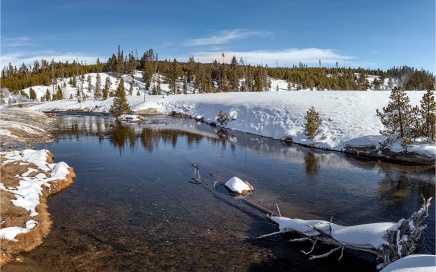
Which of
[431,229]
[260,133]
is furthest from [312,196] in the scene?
[260,133]

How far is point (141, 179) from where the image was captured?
81.0 feet

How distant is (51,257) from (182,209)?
7678 millimetres

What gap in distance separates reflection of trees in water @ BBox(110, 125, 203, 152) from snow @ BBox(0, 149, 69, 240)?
40.6 ft

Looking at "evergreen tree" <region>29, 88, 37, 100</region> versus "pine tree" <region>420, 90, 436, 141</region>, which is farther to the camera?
"evergreen tree" <region>29, 88, 37, 100</region>

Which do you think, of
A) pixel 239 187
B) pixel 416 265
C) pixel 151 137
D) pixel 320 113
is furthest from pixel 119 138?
pixel 416 265

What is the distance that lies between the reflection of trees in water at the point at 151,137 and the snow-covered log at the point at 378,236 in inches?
1057

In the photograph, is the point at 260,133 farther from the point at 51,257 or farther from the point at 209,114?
the point at 51,257

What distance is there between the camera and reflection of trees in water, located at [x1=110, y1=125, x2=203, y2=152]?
4103cm

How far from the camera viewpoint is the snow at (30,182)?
579 inches

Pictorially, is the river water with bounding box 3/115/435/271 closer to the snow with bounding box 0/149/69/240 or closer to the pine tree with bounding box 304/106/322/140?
the snow with bounding box 0/149/69/240

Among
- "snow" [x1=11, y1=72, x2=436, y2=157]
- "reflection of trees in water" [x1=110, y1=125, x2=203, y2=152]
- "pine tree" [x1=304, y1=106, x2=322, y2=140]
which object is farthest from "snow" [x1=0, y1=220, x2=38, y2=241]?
"pine tree" [x1=304, y1=106, x2=322, y2=140]

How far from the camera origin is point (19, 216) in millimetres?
15734

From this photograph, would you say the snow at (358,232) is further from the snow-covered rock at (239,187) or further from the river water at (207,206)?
the snow-covered rock at (239,187)

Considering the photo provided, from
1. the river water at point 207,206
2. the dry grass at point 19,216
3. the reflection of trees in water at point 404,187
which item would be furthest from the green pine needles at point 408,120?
the dry grass at point 19,216
